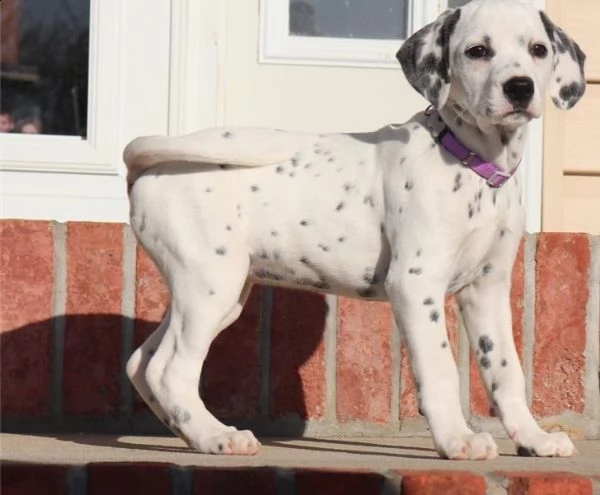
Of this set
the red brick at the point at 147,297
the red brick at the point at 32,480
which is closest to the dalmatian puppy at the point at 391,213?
the red brick at the point at 147,297

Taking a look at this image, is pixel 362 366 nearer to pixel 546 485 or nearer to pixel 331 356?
pixel 331 356

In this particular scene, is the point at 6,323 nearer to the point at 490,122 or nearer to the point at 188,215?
the point at 188,215

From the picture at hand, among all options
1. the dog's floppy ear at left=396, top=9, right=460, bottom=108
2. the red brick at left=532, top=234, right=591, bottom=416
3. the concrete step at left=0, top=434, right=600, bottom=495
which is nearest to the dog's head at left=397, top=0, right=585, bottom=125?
the dog's floppy ear at left=396, top=9, right=460, bottom=108

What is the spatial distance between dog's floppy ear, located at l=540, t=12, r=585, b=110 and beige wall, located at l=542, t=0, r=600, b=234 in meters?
1.99

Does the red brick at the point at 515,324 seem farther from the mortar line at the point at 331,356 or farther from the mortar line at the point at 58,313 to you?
the mortar line at the point at 58,313

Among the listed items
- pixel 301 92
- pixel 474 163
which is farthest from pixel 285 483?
pixel 301 92

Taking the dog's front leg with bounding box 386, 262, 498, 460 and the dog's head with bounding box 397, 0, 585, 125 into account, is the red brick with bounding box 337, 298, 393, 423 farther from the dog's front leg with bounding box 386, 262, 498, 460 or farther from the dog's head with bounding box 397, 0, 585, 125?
the dog's head with bounding box 397, 0, 585, 125

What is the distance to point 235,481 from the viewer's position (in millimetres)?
3521

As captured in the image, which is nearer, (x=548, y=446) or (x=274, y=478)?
(x=274, y=478)

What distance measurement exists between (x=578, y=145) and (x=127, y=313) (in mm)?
2401

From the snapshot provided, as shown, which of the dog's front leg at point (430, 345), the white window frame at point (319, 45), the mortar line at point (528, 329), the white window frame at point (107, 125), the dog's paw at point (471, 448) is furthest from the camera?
the white window frame at point (319, 45)

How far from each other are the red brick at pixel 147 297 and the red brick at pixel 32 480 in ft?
4.63

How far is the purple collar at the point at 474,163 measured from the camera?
425cm

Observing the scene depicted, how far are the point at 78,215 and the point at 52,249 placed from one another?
113 centimetres
